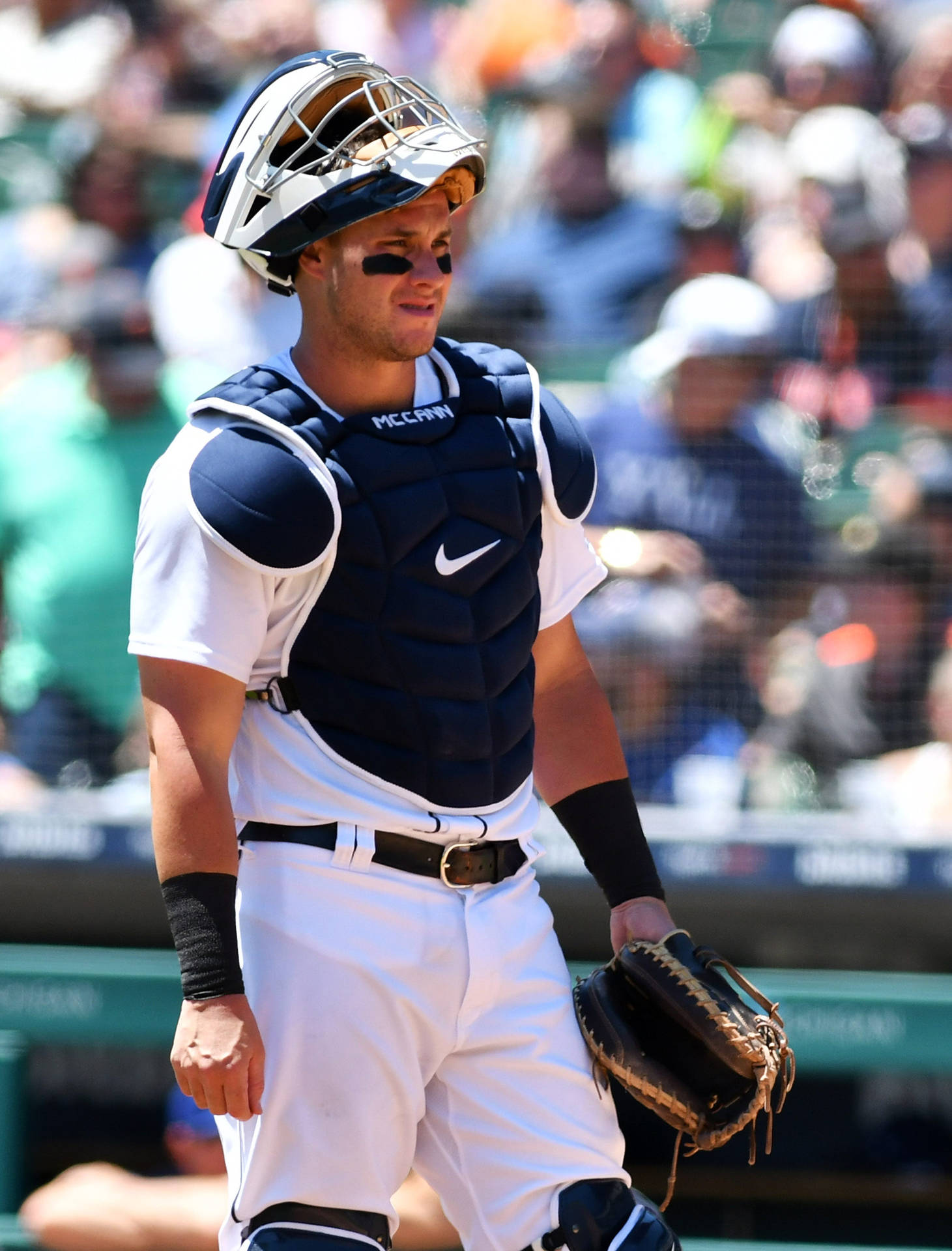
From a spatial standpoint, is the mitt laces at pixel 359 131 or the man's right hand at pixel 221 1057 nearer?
the man's right hand at pixel 221 1057

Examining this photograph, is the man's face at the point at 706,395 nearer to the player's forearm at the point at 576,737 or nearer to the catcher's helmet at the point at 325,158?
the player's forearm at the point at 576,737

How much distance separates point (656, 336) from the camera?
174 inches

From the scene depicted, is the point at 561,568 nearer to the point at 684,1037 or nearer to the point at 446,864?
the point at 446,864

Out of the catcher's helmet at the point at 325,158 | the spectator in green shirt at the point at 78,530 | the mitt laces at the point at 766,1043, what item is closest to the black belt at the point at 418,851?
the mitt laces at the point at 766,1043

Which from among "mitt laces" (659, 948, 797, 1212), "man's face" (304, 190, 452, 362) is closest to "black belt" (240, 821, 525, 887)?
"mitt laces" (659, 948, 797, 1212)

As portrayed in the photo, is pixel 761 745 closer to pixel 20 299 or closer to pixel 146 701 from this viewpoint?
pixel 146 701

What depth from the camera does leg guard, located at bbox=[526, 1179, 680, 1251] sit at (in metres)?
2.13

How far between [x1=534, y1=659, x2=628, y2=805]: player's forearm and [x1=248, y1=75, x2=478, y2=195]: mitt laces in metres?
0.76

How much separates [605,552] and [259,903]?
205cm

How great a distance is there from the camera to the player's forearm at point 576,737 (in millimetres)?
2432

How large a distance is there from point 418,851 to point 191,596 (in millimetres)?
425

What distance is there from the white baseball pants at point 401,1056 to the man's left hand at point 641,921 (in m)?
0.20

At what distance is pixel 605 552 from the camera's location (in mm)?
4035

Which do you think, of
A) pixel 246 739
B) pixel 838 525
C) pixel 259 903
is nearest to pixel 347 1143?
pixel 259 903
